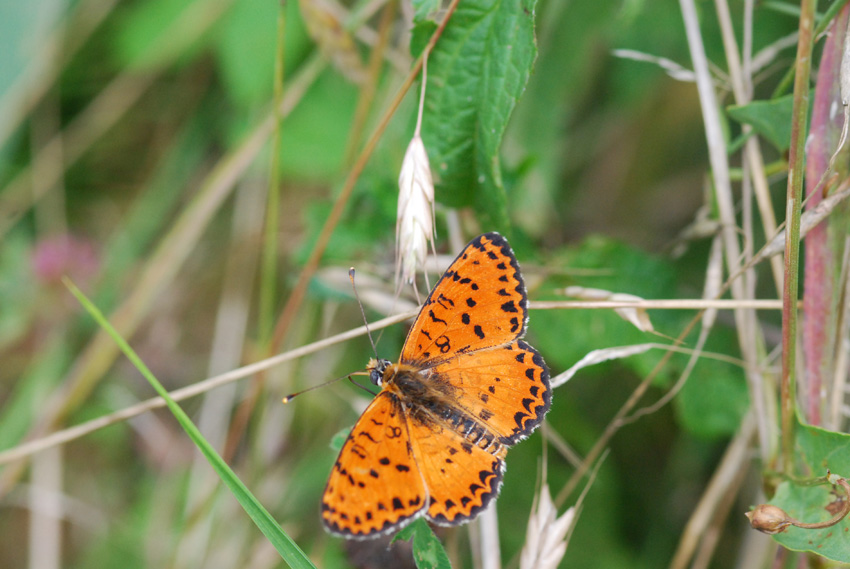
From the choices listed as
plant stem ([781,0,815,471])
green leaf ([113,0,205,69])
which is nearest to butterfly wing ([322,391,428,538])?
plant stem ([781,0,815,471])

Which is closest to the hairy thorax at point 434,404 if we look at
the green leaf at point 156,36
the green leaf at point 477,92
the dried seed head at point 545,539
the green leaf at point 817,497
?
the dried seed head at point 545,539

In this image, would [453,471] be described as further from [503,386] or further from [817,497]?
[817,497]

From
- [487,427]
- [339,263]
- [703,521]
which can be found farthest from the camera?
[339,263]

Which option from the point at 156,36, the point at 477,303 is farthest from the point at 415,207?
the point at 156,36

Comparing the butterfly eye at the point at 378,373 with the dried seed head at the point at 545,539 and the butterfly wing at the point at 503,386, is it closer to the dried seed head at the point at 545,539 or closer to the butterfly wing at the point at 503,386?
the butterfly wing at the point at 503,386

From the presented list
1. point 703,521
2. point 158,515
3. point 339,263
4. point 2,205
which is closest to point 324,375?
point 339,263

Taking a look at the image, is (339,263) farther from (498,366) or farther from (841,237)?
(841,237)

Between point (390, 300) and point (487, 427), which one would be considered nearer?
point (487, 427)

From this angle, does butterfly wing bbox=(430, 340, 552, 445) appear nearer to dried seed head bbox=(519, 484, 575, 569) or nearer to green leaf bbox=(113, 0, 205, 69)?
dried seed head bbox=(519, 484, 575, 569)
